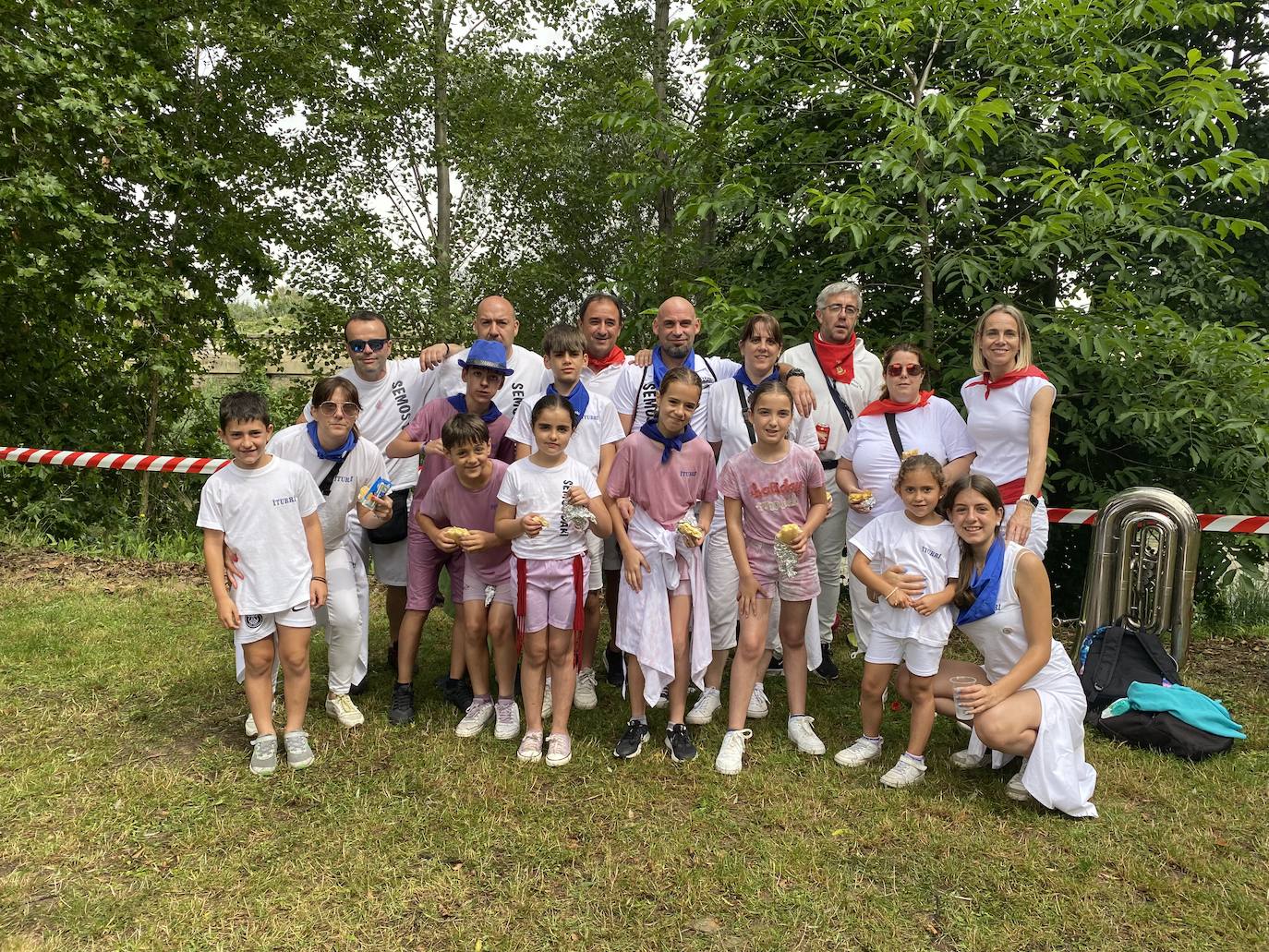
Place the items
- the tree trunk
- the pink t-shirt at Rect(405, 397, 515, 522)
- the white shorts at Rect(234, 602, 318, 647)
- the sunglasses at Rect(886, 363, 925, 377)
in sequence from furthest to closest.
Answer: the tree trunk → the pink t-shirt at Rect(405, 397, 515, 522) → the sunglasses at Rect(886, 363, 925, 377) → the white shorts at Rect(234, 602, 318, 647)

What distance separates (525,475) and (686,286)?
2702 millimetres

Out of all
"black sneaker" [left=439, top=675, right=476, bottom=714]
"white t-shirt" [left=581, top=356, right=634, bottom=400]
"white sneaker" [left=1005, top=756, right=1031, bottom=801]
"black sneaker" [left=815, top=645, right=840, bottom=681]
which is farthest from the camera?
"black sneaker" [left=815, top=645, right=840, bottom=681]

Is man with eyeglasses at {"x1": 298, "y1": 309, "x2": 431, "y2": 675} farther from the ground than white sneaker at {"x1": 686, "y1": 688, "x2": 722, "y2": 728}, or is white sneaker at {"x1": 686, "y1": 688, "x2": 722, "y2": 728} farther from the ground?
man with eyeglasses at {"x1": 298, "y1": 309, "x2": 431, "y2": 675}

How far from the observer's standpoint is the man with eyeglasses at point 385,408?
4992 millimetres

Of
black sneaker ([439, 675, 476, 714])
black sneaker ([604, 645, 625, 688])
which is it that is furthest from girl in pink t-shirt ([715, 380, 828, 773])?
black sneaker ([439, 675, 476, 714])

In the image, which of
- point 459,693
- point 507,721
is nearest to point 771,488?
point 507,721

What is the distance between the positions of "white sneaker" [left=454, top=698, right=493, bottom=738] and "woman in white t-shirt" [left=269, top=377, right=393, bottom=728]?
599 millimetres

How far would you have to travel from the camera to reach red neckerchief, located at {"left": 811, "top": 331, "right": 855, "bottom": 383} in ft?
16.8

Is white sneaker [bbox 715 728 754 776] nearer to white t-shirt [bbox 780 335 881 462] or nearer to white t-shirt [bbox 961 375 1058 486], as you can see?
white t-shirt [bbox 780 335 881 462]

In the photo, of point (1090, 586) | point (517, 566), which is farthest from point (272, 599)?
point (1090, 586)

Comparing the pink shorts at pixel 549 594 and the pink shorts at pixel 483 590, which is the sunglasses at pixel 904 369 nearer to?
the pink shorts at pixel 549 594

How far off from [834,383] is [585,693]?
2.33 m

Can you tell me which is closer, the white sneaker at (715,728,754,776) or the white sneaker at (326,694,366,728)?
the white sneaker at (715,728,754,776)

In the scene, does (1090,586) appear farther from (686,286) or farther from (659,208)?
(659,208)
